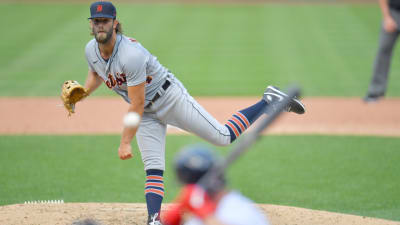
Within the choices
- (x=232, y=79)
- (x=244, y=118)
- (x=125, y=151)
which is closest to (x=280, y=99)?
(x=244, y=118)

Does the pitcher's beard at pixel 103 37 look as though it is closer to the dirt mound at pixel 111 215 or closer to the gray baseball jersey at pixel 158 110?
the gray baseball jersey at pixel 158 110

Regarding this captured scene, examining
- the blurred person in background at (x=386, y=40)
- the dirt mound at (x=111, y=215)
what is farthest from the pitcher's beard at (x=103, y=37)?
the blurred person in background at (x=386, y=40)

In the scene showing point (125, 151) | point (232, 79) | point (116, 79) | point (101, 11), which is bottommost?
point (232, 79)

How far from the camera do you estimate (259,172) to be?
8.48 metres

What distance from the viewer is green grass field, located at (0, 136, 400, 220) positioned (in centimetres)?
737

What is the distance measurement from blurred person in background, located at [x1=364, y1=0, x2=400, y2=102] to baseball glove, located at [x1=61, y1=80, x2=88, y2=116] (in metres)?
6.85

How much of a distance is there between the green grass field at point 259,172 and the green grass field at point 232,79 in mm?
14

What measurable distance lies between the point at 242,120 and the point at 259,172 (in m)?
2.35

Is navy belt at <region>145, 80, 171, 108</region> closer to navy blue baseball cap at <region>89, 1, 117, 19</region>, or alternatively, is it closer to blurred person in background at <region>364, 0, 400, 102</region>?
navy blue baseball cap at <region>89, 1, 117, 19</region>

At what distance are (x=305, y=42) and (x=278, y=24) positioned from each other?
2337 mm

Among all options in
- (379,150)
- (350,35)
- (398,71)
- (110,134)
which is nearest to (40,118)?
(110,134)

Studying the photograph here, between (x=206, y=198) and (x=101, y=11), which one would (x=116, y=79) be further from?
(x=206, y=198)

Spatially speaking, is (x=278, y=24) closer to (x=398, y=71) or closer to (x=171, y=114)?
(x=398, y=71)

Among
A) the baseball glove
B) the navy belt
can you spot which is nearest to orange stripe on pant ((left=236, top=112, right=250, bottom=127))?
the navy belt
